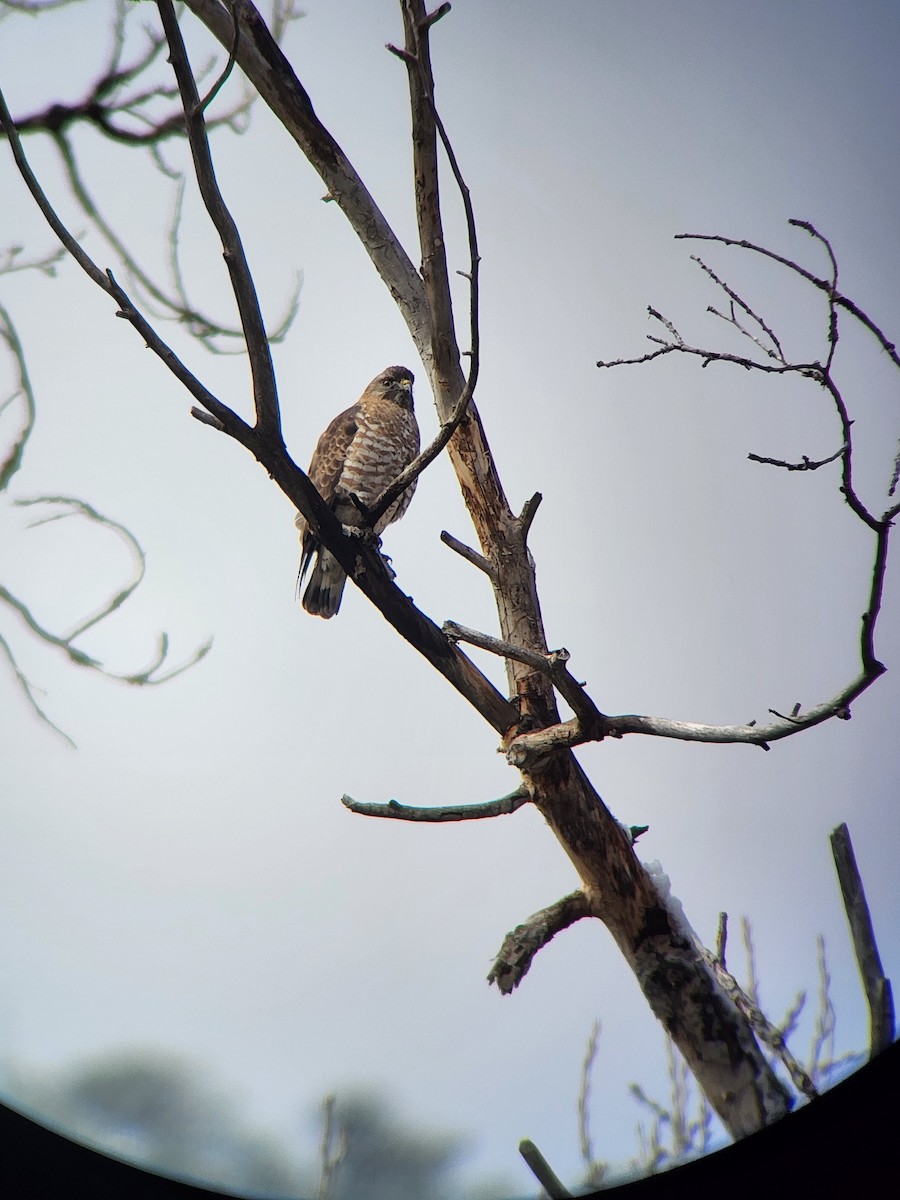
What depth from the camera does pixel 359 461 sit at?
1.68 m

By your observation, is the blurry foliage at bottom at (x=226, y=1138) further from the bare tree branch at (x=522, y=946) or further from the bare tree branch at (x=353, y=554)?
the bare tree branch at (x=353, y=554)

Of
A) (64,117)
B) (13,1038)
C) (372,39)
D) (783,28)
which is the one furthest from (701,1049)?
(64,117)

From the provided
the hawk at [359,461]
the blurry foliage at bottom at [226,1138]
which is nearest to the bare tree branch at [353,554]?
the hawk at [359,461]

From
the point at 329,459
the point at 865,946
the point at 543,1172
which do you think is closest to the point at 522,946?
the point at 543,1172

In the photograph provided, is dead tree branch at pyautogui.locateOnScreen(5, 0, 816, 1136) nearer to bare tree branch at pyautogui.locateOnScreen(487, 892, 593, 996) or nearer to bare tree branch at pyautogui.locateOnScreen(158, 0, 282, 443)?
bare tree branch at pyautogui.locateOnScreen(487, 892, 593, 996)

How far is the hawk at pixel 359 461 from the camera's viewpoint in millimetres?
1441

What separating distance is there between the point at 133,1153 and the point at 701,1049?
0.89 m

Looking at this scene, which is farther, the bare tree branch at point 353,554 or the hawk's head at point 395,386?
the hawk's head at point 395,386

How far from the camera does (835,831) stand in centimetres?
126

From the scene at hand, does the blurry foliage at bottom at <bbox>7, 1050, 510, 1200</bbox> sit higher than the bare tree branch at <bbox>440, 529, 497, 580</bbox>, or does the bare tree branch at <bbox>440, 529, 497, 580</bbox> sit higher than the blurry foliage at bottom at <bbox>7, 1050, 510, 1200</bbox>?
the bare tree branch at <bbox>440, 529, 497, 580</bbox>

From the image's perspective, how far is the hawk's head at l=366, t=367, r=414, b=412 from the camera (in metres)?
1.47

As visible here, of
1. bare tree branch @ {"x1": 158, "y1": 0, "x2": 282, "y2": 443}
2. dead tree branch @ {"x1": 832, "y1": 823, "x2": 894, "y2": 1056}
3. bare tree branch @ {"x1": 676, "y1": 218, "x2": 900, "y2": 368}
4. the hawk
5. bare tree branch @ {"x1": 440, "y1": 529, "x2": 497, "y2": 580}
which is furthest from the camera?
the hawk

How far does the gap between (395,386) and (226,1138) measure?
121 centimetres

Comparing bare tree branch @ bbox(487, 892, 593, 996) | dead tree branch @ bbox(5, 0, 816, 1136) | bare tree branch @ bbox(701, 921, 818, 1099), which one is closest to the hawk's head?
dead tree branch @ bbox(5, 0, 816, 1136)
